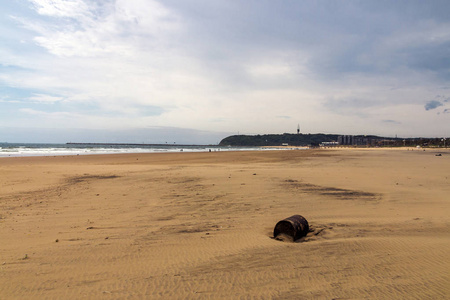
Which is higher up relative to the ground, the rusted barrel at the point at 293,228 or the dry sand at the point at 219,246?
the rusted barrel at the point at 293,228

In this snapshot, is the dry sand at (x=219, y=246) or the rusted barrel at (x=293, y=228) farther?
the rusted barrel at (x=293, y=228)

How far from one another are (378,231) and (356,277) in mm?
2684

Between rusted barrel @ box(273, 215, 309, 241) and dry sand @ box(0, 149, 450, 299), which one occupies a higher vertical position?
rusted barrel @ box(273, 215, 309, 241)

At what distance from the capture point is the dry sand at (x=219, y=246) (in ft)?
12.6

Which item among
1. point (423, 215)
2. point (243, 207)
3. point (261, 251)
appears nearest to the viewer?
point (261, 251)

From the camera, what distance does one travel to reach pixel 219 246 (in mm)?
5363

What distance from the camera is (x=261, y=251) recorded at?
5078 mm

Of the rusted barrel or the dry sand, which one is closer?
the dry sand

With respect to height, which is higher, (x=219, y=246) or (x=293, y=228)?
(x=293, y=228)

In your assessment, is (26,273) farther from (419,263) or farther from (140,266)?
(419,263)

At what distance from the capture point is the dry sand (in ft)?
12.6

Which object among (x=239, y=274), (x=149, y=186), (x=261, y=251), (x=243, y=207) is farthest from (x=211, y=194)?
(x=239, y=274)

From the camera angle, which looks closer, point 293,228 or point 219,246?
point 219,246

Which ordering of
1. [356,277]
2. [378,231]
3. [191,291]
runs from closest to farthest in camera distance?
[191,291] → [356,277] → [378,231]
